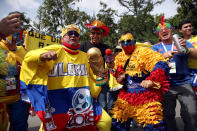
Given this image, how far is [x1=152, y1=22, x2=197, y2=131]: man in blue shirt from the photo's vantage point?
3000mm

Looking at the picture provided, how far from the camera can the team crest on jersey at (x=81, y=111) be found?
7.80 feet

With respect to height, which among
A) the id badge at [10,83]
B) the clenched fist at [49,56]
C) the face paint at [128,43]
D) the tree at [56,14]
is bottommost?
the id badge at [10,83]

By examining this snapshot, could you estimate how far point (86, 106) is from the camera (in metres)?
2.46

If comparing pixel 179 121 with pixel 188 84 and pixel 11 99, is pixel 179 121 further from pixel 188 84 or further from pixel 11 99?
pixel 11 99

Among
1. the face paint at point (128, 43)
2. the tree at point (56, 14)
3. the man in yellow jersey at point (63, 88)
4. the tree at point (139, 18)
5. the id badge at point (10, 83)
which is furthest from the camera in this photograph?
the tree at point (139, 18)

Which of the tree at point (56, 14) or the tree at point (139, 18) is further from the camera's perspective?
the tree at point (139, 18)

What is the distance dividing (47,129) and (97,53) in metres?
1.16

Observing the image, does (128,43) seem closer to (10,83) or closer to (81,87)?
(81,87)

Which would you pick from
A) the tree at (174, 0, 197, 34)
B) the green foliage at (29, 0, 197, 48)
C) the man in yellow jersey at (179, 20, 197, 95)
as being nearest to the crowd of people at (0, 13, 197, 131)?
the man in yellow jersey at (179, 20, 197, 95)

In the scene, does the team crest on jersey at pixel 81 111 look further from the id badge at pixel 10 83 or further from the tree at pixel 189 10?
the tree at pixel 189 10

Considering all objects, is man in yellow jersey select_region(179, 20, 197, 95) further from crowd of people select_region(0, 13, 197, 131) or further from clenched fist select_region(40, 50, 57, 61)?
clenched fist select_region(40, 50, 57, 61)

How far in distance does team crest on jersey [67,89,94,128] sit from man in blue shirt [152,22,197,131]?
157 cm

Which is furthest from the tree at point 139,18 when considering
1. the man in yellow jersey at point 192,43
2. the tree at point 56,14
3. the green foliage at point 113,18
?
the man in yellow jersey at point 192,43

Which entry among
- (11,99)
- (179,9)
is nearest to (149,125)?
(11,99)
